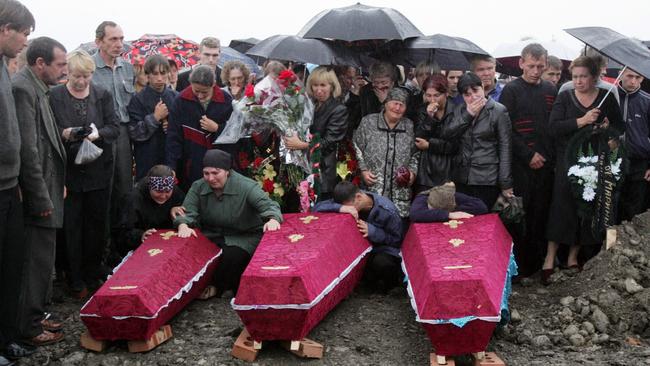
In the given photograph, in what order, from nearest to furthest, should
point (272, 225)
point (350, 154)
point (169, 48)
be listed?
point (272, 225) < point (350, 154) < point (169, 48)

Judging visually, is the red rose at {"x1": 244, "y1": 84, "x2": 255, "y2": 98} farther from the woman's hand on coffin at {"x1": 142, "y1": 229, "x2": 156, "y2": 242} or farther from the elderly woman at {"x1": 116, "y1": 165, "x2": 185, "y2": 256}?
the woman's hand on coffin at {"x1": 142, "y1": 229, "x2": 156, "y2": 242}

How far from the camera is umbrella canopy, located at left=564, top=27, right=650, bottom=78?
6199 millimetres

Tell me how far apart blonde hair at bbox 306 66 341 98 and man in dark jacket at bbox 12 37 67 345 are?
7.60ft

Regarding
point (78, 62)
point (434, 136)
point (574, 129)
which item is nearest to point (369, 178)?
point (434, 136)

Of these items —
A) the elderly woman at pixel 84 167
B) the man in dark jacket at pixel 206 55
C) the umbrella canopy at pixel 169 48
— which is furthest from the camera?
the umbrella canopy at pixel 169 48

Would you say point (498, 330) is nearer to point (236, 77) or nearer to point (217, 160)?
point (217, 160)

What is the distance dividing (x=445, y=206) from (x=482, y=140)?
89 cm

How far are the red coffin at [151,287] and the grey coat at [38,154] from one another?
2.16 ft

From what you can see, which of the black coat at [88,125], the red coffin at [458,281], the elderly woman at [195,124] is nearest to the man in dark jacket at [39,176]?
the black coat at [88,125]

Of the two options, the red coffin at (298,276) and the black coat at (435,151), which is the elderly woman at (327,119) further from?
the red coffin at (298,276)

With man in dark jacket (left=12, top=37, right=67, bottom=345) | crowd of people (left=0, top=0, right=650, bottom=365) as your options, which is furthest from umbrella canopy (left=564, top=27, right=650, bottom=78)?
man in dark jacket (left=12, top=37, right=67, bottom=345)

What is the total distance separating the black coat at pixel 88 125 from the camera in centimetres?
614

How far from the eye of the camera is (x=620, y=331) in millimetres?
5824

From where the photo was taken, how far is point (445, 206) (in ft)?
20.6
